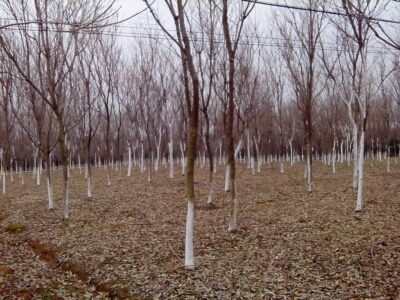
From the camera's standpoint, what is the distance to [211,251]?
23.9 feet

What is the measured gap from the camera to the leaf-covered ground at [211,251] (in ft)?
17.9

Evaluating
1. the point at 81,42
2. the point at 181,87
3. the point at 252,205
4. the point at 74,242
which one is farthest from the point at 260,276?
the point at 181,87

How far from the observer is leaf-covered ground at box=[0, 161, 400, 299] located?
545cm

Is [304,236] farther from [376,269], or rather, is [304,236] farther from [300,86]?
[300,86]

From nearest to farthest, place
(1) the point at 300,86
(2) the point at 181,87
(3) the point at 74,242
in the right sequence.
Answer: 1. (3) the point at 74,242
2. (1) the point at 300,86
3. (2) the point at 181,87

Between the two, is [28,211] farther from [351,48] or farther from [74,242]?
[351,48]

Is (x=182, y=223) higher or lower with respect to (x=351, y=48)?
lower

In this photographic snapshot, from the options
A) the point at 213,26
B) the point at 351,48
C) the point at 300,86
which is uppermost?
the point at 213,26

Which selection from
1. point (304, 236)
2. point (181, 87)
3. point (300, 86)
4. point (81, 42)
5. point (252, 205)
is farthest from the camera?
point (181, 87)

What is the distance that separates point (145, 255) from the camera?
23.4ft

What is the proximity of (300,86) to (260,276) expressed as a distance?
10198mm

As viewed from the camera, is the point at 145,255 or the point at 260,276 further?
the point at 145,255

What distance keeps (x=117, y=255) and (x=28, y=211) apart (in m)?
6.81

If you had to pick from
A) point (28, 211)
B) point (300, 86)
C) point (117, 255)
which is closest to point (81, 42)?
point (28, 211)
